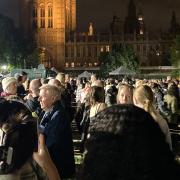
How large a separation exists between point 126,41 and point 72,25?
11839 millimetres

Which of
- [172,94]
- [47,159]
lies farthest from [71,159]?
[172,94]

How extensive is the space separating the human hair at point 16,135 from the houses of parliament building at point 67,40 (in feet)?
309

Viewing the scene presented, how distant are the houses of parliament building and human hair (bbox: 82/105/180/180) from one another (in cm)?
9500

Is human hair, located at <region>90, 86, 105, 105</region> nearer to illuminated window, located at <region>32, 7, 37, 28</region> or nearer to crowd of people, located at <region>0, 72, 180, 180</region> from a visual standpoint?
crowd of people, located at <region>0, 72, 180, 180</region>

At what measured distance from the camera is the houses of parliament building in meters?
99.4

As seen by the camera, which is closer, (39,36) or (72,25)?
(39,36)

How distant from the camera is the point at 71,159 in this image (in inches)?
206

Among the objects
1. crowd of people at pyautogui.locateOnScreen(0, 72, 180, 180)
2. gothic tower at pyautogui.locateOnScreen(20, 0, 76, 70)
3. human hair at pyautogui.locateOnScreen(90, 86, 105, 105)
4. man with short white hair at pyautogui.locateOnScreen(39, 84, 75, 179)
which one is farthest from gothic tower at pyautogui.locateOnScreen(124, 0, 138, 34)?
crowd of people at pyautogui.locateOnScreen(0, 72, 180, 180)

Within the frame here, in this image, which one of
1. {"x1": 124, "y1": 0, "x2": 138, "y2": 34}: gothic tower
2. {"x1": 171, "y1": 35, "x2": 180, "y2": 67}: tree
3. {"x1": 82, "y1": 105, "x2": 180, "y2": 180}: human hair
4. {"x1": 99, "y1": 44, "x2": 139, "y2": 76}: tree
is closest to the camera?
{"x1": 82, "y1": 105, "x2": 180, "y2": 180}: human hair

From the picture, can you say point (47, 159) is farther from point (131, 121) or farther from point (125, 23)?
point (125, 23)

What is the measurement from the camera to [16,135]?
2.49 metres

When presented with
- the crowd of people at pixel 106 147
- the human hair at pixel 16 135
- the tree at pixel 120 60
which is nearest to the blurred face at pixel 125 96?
the crowd of people at pixel 106 147

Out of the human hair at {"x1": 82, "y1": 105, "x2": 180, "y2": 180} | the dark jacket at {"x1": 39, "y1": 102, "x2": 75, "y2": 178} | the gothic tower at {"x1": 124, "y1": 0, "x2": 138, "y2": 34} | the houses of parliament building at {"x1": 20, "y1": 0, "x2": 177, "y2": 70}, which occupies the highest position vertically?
the gothic tower at {"x1": 124, "y1": 0, "x2": 138, "y2": 34}

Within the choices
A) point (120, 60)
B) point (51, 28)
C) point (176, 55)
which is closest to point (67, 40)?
point (51, 28)
